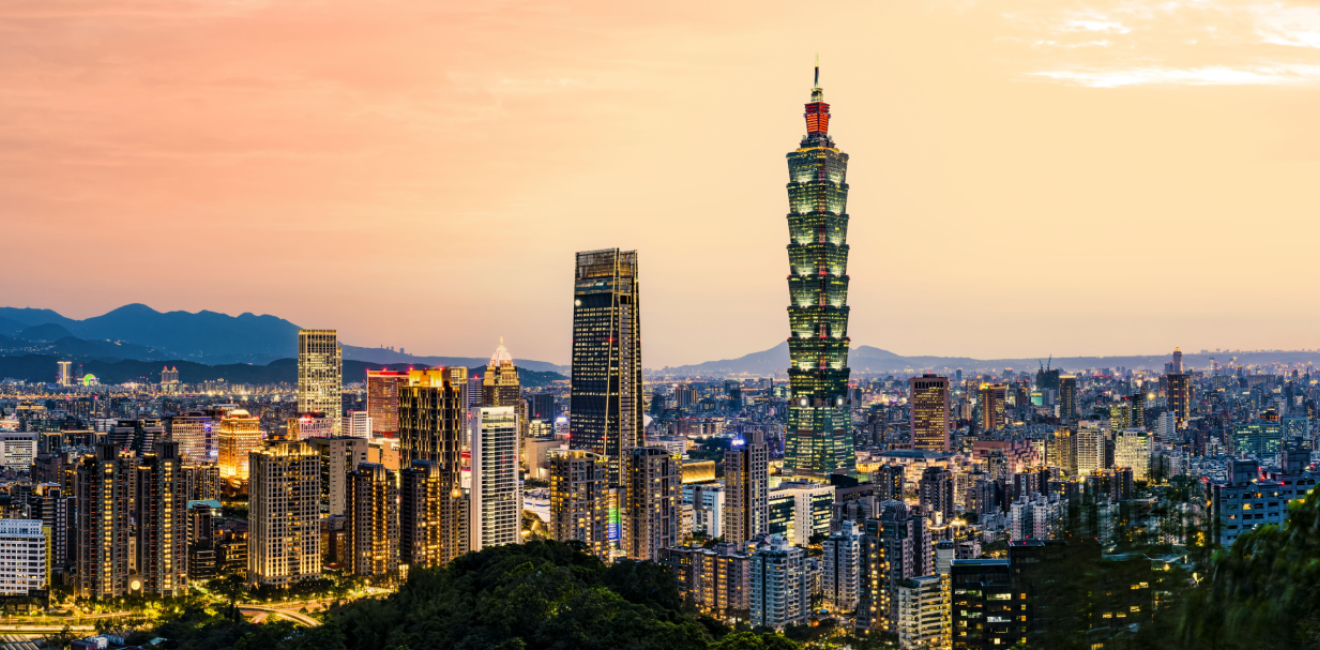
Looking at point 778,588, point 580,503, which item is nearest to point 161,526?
point 580,503

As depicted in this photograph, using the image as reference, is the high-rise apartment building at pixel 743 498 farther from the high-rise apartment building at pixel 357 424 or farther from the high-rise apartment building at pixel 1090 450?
the high-rise apartment building at pixel 357 424

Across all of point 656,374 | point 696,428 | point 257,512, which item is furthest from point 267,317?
point 257,512

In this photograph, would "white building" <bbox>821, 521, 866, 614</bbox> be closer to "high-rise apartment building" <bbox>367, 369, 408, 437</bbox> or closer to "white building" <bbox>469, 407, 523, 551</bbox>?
"white building" <bbox>469, 407, 523, 551</bbox>

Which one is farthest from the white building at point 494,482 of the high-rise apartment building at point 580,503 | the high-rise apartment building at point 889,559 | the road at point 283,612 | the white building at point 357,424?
the white building at point 357,424

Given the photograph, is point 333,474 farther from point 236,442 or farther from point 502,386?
point 502,386

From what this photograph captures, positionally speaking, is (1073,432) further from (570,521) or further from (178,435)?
(178,435)

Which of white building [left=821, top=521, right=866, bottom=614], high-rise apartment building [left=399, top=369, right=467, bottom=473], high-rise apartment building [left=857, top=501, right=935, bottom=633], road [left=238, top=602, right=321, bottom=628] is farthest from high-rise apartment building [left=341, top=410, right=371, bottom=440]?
high-rise apartment building [left=857, top=501, right=935, bottom=633]
